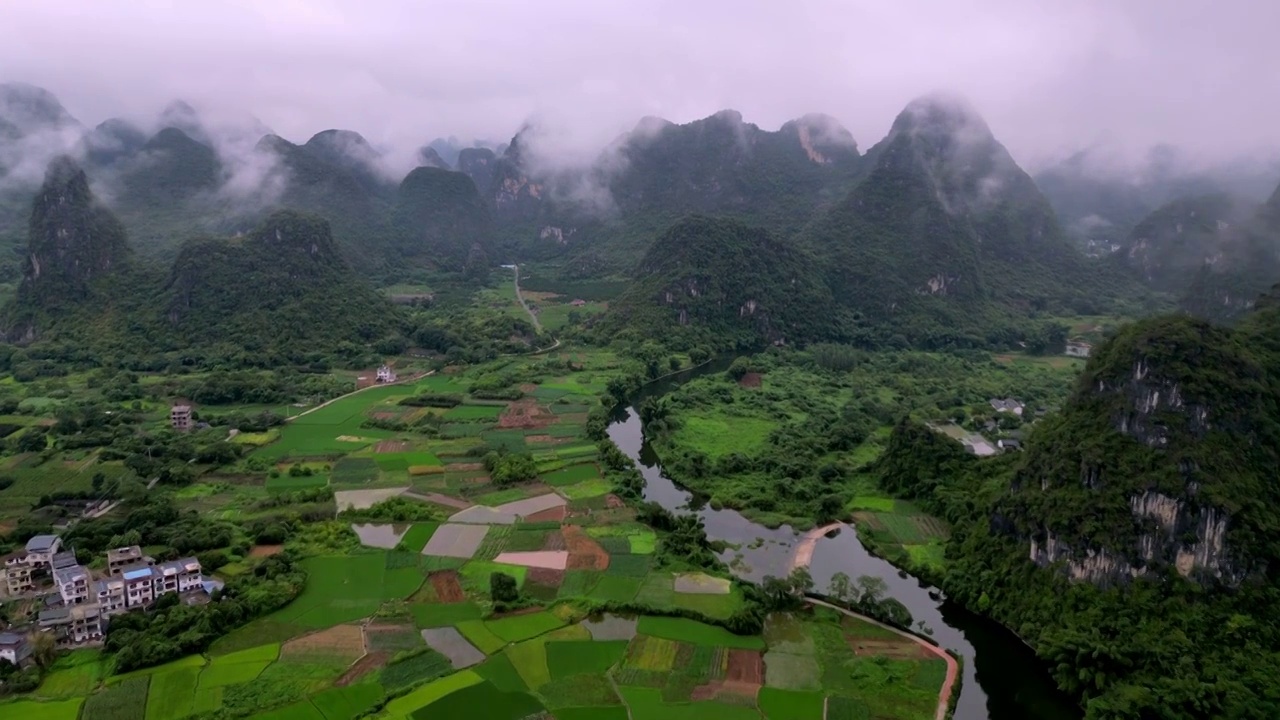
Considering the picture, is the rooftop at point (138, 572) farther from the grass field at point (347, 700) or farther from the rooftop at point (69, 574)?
the grass field at point (347, 700)

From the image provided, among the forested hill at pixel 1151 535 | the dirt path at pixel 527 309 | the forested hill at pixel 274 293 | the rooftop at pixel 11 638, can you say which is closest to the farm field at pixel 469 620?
the rooftop at pixel 11 638

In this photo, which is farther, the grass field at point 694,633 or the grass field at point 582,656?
the grass field at point 694,633

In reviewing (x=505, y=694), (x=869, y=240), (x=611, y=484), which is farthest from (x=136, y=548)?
(x=869, y=240)

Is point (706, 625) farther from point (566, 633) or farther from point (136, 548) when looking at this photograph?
point (136, 548)

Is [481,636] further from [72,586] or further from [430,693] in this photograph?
[72,586]

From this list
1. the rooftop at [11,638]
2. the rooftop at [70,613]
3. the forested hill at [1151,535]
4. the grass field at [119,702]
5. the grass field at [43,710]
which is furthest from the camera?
the rooftop at [70,613]

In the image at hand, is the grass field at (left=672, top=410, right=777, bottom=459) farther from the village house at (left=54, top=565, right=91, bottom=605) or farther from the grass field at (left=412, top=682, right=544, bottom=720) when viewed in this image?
the village house at (left=54, top=565, right=91, bottom=605)

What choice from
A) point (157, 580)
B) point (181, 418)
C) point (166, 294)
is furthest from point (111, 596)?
point (166, 294)

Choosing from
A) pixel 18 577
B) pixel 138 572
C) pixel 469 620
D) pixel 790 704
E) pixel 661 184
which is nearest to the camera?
pixel 790 704
